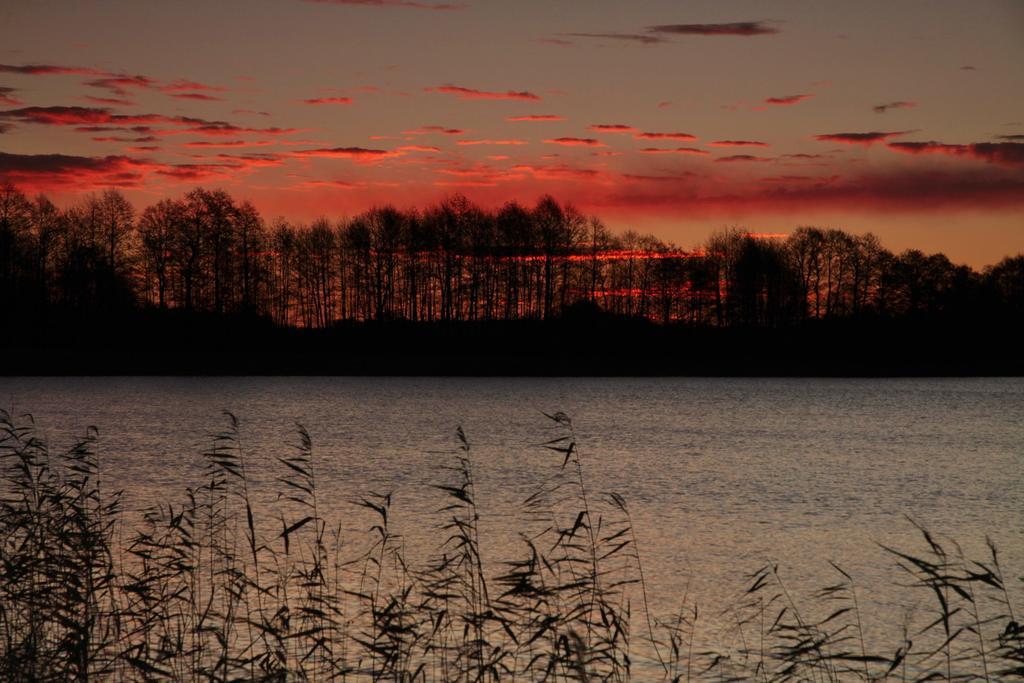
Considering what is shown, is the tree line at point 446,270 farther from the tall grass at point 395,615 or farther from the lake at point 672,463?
the tall grass at point 395,615

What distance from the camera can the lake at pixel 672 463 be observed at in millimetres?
21062

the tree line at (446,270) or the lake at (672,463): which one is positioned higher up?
the tree line at (446,270)

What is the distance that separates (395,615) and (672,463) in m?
30.1

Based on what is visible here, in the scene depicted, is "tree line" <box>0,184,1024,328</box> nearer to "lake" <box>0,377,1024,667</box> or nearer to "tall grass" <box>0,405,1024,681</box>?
"lake" <box>0,377,1024,667</box>

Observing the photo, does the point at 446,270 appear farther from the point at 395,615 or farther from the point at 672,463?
the point at 395,615

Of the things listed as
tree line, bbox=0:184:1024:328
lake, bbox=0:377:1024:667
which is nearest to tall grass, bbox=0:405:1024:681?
lake, bbox=0:377:1024:667

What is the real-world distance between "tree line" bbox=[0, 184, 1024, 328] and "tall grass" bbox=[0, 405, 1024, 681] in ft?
242

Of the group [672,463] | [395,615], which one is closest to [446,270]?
[672,463]

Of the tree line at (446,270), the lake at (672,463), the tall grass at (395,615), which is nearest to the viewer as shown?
the tall grass at (395,615)

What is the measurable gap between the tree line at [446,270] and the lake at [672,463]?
11.6m

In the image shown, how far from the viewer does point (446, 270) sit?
99.4 metres

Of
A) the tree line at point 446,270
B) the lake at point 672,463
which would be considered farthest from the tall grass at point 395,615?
the tree line at point 446,270

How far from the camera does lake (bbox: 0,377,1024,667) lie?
2106 cm

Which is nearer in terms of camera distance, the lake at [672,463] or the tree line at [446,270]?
the lake at [672,463]
